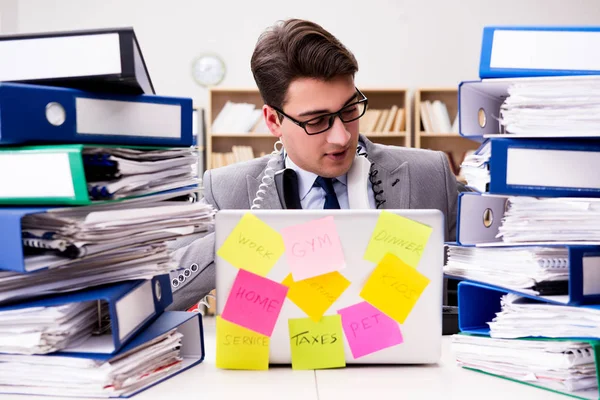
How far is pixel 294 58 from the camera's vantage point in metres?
1.74

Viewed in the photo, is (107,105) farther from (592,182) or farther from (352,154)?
(352,154)

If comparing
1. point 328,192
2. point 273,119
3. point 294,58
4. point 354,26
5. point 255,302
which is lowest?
point 255,302

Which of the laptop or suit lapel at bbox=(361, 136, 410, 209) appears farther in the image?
suit lapel at bbox=(361, 136, 410, 209)

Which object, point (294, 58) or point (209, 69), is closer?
point (294, 58)

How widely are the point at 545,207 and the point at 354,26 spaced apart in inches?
198

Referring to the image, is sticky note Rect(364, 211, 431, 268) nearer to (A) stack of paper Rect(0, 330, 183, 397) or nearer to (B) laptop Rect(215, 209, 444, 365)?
(B) laptop Rect(215, 209, 444, 365)

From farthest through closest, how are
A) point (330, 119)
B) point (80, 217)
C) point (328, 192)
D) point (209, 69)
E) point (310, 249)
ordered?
point (209, 69) < point (328, 192) < point (330, 119) < point (310, 249) < point (80, 217)

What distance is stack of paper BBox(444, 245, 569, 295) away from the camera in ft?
2.88

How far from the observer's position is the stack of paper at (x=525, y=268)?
88cm

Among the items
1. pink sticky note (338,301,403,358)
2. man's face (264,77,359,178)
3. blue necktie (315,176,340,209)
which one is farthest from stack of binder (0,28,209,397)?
blue necktie (315,176,340,209)

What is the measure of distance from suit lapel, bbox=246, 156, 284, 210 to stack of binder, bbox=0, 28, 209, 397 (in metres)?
0.92

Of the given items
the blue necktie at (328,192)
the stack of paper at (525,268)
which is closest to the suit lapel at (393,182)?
the blue necktie at (328,192)

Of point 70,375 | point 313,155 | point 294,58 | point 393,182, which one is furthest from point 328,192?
point 70,375

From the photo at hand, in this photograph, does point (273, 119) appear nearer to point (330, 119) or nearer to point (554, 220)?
point (330, 119)
